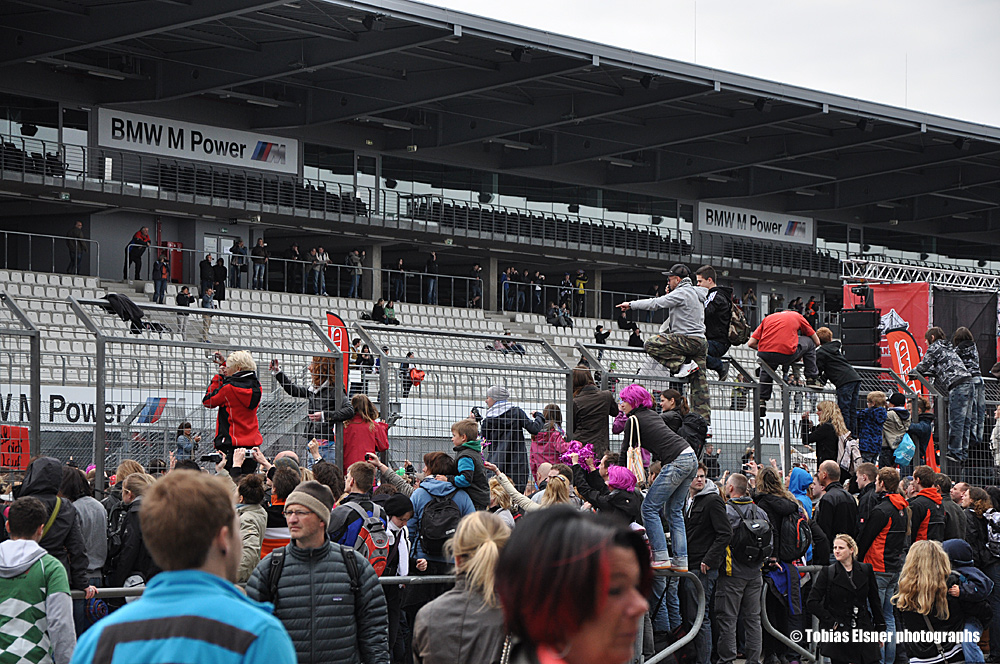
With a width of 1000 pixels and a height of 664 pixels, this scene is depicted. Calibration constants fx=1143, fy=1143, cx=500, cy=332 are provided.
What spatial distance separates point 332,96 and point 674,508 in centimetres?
2611

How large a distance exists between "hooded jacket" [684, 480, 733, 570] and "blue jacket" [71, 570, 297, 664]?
21.7ft

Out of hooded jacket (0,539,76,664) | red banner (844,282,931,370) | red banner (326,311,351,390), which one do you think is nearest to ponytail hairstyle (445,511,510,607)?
hooded jacket (0,539,76,664)

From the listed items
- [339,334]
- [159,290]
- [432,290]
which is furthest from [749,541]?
[432,290]

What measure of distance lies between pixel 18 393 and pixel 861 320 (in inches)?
416

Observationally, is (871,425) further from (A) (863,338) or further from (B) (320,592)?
(B) (320,592)

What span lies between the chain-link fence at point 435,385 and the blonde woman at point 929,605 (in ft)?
10.1

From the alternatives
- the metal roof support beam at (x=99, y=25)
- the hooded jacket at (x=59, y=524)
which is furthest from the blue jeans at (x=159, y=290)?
the hooded jacket at (x=59, y=524)

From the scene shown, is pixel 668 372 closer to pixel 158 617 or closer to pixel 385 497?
pixel 385 497

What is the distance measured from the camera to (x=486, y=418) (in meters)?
9.55

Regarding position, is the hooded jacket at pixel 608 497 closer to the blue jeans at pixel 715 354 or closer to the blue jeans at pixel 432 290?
the blue jeans at pixel 715 354

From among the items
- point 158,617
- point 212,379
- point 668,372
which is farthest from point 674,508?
point 158,617

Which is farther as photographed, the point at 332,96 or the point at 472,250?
the point at 472,250

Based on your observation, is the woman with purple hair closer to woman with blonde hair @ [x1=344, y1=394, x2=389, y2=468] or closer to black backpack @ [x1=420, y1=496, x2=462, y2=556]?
black backpack @ [x1=420, y1=496, x2=462, y2=556]

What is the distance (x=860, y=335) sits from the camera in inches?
591
